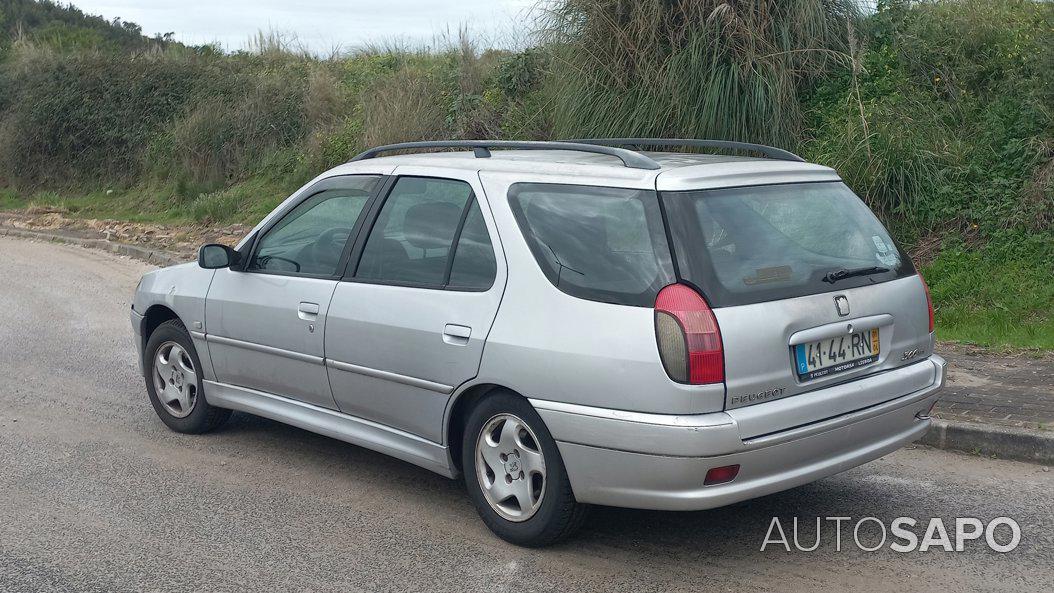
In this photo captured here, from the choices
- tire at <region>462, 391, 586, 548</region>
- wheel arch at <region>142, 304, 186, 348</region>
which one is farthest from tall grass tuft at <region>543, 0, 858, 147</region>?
tire at <region>462, 391, 586, 548</region>

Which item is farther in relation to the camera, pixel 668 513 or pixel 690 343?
pixel 668 513

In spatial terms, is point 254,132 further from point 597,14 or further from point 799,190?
point 799,190

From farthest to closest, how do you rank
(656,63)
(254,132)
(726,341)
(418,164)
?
(254,132) → (656,63) → (418,164) → (726,341)

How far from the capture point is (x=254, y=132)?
20531mm

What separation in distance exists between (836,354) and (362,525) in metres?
2.26

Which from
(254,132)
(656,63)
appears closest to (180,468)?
(656,63)

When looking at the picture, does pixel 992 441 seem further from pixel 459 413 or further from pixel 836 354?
pixel 459 413

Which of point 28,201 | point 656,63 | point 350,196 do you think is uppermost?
point 656,63

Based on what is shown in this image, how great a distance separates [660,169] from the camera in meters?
4.54

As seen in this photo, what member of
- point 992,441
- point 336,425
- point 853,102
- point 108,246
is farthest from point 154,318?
point 108,246

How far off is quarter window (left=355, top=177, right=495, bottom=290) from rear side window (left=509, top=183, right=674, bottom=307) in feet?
0.90

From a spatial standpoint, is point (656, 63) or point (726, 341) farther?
point (656, 63)

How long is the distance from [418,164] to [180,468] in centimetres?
215

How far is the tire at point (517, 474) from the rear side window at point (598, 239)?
60 centimetres
